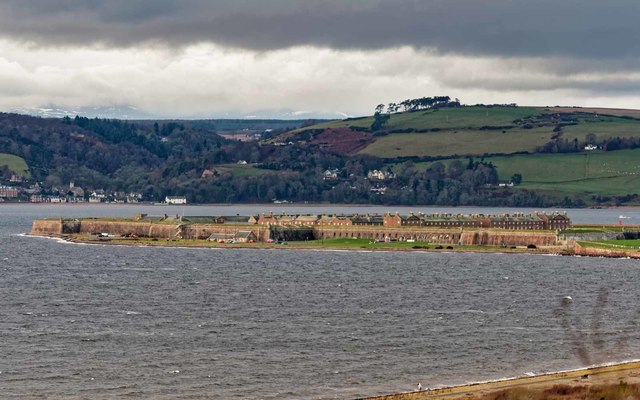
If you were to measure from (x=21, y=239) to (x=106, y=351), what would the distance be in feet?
368

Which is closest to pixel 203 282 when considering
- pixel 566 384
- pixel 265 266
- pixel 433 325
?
pixel 265 266

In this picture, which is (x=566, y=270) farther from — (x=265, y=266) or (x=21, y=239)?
(x=21, y=239)

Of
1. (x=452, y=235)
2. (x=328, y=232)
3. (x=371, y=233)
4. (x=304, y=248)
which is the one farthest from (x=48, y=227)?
(x=452, y=235)

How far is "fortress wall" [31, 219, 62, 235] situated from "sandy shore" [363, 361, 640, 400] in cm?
13344

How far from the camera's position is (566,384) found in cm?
5822

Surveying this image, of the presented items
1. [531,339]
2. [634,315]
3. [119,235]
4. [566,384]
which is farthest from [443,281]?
[119,235]

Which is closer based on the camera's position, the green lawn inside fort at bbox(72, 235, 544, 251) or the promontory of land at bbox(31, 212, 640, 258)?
the green lawn inside fort at bbox(72, 235, 544, 251)

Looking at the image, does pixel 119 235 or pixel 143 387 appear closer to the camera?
pixel 143 387

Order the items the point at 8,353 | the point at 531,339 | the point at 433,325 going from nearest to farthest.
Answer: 1. the point at 8,353
2. the point at 531,339
3. the point at 433,325

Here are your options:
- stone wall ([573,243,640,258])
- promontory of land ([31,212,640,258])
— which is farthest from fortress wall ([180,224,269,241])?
stone wall ([573,243,640,258])

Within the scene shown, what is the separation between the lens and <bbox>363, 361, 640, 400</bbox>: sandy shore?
57031 millimetres

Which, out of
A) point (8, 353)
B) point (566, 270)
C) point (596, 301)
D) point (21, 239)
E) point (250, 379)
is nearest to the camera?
point (250, 379)

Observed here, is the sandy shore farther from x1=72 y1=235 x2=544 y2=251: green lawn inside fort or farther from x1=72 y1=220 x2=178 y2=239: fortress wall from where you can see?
x1=72 y1=220 x2=178 y2=239: fortress wall

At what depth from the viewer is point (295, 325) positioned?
268 ft
